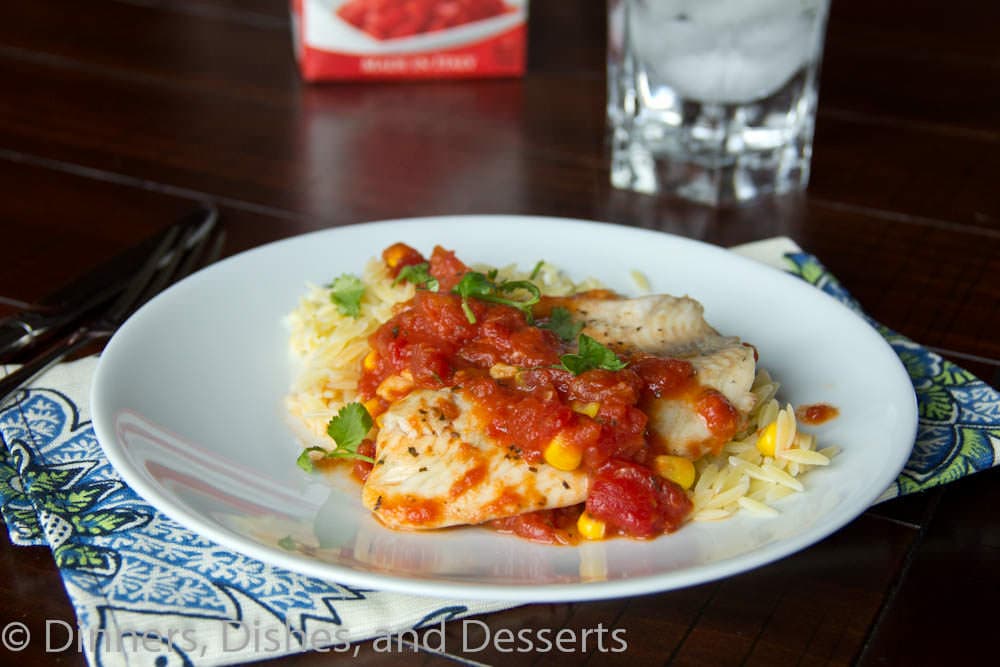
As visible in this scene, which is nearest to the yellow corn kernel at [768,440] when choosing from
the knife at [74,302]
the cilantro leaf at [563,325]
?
the cilantro leaf at [563,325]

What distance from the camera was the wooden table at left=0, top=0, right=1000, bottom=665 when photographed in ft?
9.52

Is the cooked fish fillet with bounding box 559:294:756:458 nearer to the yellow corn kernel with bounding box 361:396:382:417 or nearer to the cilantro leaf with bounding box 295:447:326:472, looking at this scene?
the yellow corn kernel with bounding box 361:396:382:417

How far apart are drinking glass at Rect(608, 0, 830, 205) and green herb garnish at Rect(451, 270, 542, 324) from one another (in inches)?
73.8

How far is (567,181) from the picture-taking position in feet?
18.4

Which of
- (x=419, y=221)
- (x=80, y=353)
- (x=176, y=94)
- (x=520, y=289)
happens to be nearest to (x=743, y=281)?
(x=520, y=289)

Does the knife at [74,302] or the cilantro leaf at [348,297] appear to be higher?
the cilantro leaf at [348,297]

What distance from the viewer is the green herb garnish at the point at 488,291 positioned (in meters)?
3.47

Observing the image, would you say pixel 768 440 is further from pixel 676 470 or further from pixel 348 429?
pixel 348 429

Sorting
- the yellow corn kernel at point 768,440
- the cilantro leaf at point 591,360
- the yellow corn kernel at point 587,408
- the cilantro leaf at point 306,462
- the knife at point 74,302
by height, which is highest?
the cilantro leaf at point 591,360

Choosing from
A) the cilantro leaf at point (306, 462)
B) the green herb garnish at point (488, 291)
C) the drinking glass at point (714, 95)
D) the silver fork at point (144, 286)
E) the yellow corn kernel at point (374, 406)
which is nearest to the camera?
the cilantro leaf at point (306, 462)

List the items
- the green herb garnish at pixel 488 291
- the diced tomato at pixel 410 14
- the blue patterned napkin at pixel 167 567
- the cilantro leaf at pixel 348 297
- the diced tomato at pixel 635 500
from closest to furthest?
the blue patterned napkin at pixel 167 567 → the diced tomato at pixel 635 500 → the green herb garnish at pixel 488 291 → the cilantro leaf at pixel 348 297 → the diced tomato at pixel 410 14

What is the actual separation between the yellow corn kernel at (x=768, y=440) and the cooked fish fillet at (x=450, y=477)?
20.3 inches

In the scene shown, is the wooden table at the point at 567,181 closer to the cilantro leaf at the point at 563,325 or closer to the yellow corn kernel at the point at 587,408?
the yellow corn kernel at the point at 587,408

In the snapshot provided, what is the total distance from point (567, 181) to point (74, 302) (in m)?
2.35
